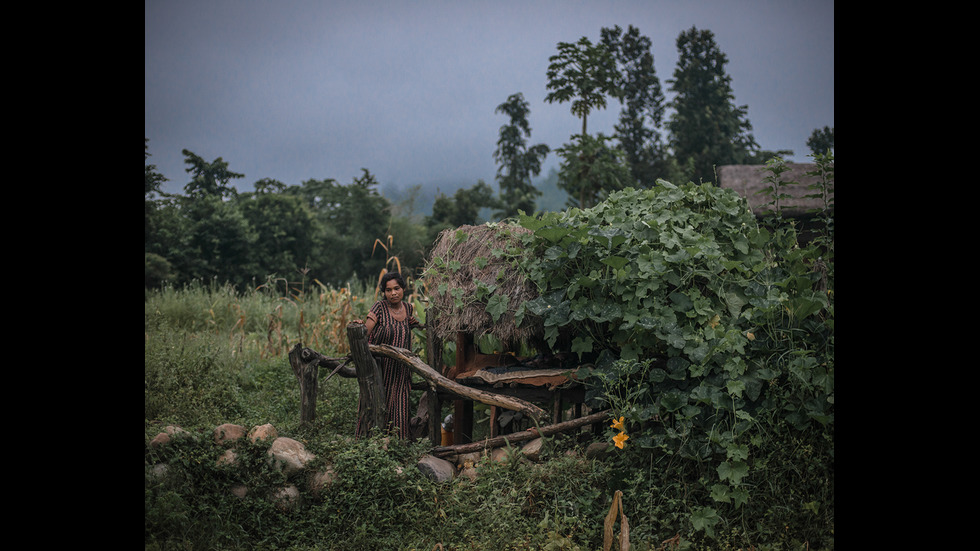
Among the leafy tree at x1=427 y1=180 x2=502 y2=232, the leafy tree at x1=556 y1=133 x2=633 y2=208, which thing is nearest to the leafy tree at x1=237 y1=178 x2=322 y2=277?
the leafy tree at x1=427 y1=180 x2=502 y2=232

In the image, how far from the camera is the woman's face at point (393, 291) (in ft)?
17.6

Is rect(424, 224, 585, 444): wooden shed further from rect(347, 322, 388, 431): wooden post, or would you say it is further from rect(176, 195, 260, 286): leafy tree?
rect(176, 195, 260, 286): leafy tree

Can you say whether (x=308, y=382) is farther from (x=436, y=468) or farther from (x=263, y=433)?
(x=436, y=468)

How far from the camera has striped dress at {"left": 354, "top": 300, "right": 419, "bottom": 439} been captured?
17.2 feet

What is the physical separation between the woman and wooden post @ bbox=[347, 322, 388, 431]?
0.22m

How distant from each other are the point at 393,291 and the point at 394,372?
2.32ft

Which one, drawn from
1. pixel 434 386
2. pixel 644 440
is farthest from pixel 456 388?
pixel 644 440

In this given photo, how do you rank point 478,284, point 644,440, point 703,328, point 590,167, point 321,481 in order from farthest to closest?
point 590,167
point 478,284
point 321,481
point 703,328
point 644,440

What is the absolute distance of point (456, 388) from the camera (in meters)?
4.91

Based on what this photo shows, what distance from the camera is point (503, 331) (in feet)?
15.8

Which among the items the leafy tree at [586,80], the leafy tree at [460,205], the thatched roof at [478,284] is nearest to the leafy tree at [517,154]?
the leafy tree at [460,205]

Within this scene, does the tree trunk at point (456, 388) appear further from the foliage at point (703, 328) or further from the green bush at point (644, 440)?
the foliage at point (703, 328)
